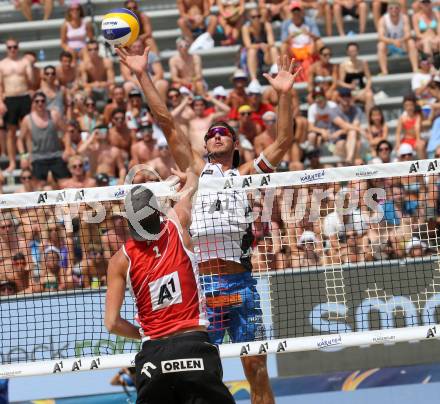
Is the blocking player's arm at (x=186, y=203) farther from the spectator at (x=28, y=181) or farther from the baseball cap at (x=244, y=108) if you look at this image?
the baseball cap at (x=244, y=108)

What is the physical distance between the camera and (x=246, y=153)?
15258mm

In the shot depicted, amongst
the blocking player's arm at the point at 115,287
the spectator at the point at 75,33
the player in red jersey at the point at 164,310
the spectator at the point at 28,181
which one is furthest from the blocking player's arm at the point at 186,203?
the spectator at the point at 75,33

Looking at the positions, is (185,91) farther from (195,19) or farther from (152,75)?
(195,19)

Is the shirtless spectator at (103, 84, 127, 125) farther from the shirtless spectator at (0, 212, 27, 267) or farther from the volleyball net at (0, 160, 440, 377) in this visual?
the shirtless spectator at (0, 212, 27, 267)

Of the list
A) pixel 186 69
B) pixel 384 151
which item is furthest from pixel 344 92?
pixel 186 69

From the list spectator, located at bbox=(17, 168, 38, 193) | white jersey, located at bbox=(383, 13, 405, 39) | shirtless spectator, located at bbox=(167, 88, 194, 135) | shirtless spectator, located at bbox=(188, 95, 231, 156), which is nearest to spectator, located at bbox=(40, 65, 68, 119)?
spectator, located at bbox=(17, 168, 38, 193)

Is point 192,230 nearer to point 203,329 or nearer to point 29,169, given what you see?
point 203,329

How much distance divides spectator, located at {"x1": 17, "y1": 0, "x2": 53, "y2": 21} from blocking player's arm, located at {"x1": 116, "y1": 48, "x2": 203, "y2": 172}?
1197 centimetres

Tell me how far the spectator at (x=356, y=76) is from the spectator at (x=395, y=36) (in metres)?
0.82

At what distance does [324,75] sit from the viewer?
1739 cm

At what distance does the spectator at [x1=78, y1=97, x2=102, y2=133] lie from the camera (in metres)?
16.6

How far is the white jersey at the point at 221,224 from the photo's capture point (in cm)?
864

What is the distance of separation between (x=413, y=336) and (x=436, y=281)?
249 centimetres

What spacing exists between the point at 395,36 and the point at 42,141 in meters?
6.90
